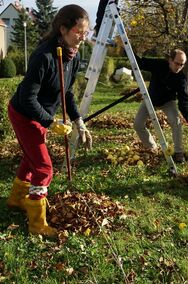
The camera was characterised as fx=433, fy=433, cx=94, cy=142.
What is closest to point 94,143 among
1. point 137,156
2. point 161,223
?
point 137,156

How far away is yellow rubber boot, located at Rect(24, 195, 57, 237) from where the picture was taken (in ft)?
13.5

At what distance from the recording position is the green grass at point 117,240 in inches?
139

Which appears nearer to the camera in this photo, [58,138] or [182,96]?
[182,96]

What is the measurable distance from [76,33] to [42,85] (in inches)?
21.8

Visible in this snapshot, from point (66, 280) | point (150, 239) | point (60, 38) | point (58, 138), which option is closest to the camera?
point (66, 280)

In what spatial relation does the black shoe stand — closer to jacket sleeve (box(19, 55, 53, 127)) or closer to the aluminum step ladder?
the aluminum step ladder

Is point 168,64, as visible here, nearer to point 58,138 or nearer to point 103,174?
point 103,174

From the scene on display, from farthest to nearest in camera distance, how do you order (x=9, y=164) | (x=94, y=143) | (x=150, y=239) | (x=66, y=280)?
1. (x=94, y=143)
2. (x=9, y=164)
3. (x=150, y=239)
4. (x=66, y=280)

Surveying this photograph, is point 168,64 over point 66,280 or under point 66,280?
over

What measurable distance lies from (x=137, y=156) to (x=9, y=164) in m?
1.94

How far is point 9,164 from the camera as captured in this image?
653cm

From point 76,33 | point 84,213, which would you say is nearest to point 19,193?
point 84,213

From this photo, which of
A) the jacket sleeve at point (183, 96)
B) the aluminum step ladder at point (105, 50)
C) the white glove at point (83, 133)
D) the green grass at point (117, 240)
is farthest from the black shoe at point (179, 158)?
the white glove at point (83, 133)

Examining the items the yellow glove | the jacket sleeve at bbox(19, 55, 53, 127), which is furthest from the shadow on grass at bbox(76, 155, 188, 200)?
the jacket sleeve at bbox(19, 55, 53, 127)
